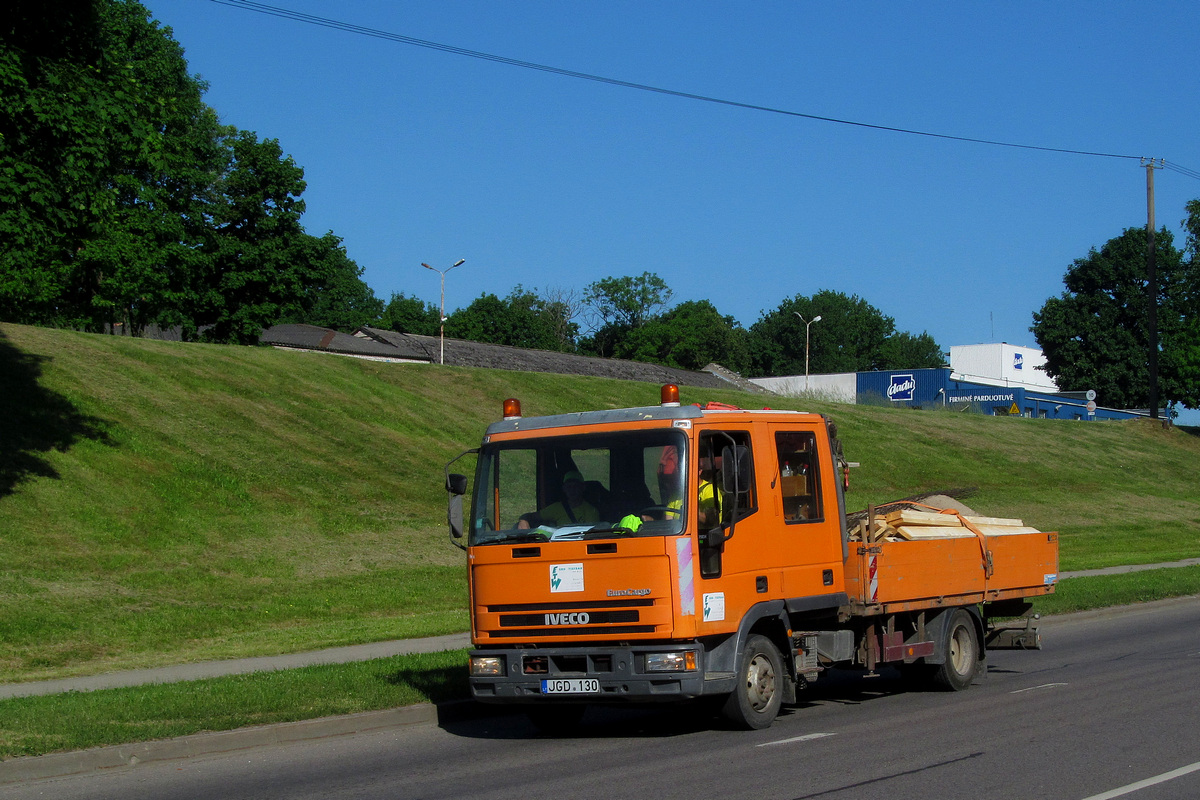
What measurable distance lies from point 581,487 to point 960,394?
8659cm

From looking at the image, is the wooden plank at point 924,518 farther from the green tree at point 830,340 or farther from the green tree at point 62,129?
the green tree at point 830,340

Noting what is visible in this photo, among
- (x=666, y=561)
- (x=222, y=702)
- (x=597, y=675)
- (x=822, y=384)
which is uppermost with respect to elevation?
(x=822, y=384)

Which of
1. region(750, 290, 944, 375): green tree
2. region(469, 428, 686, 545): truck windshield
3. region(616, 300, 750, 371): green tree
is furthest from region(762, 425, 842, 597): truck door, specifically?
region(750, 290, 944, 375): green tree

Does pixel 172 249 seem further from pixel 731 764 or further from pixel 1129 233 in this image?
pixel 1129 233

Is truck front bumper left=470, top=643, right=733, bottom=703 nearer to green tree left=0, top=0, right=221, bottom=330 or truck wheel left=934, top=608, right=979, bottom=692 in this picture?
truck wheel left=934, top=608, right=979, bottom=692

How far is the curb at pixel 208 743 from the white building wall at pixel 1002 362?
355ft

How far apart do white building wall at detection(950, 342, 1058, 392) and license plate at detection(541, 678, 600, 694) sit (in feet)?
358

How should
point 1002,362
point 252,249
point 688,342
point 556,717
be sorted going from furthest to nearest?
point 688,342
point 1002,362
point 252,249
point 556,717

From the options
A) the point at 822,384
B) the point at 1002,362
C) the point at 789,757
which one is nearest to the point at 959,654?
the point at 789,757

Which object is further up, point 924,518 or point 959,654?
point 924,518

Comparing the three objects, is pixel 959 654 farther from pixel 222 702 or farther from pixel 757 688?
pixel 222 702

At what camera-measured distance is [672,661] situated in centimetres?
879

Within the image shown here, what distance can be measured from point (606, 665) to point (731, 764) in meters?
1.26

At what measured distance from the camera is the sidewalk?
1212 cm
